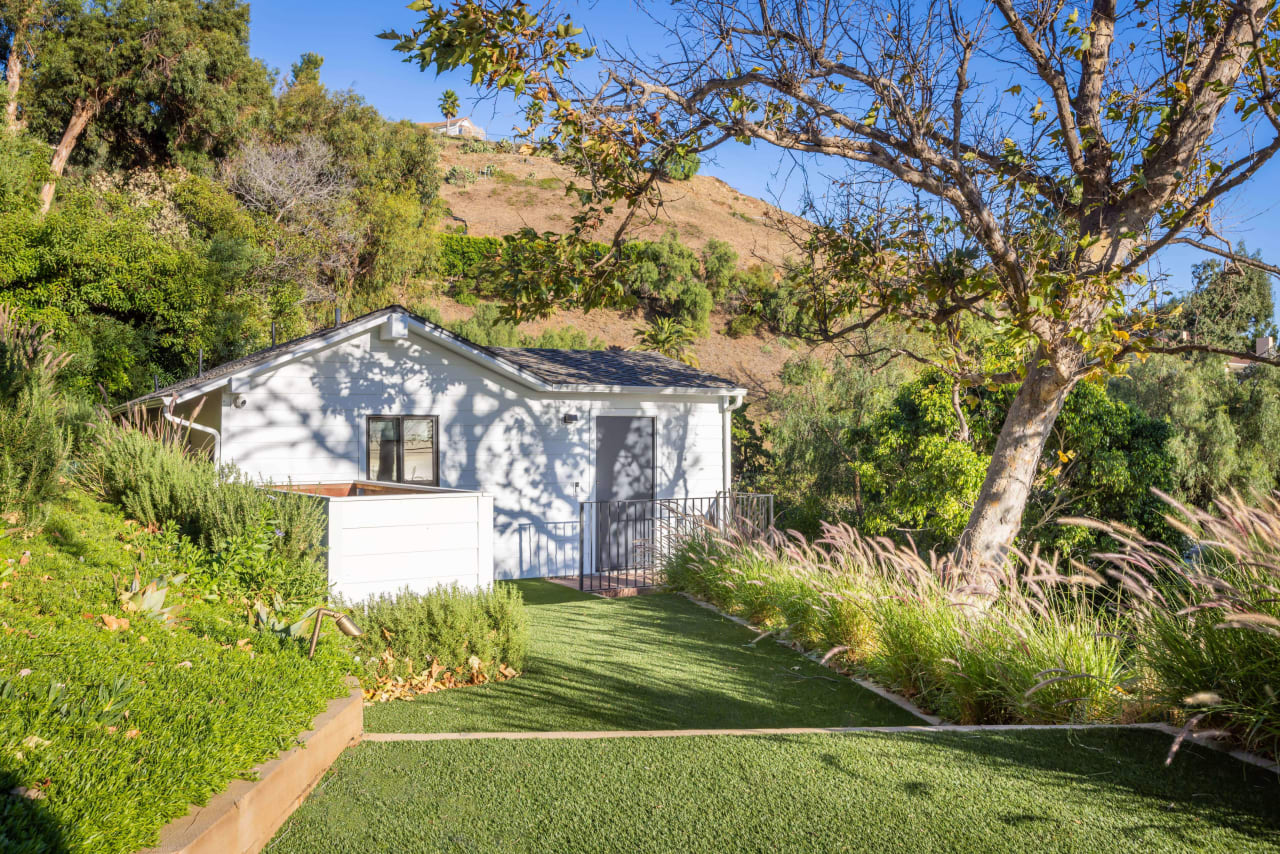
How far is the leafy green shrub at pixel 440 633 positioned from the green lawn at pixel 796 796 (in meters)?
1.67

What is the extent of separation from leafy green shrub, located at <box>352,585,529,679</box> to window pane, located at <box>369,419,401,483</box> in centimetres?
583

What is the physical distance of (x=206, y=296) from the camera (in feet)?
69.6

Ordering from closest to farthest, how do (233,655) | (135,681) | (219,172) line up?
(135,681) < (233,655) < (219,172)

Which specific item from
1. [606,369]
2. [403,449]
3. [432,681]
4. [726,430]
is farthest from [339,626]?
[726,430]

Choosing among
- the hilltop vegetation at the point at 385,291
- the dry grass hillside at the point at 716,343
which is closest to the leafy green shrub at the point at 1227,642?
the hilltop vegetation at the point at 385,291

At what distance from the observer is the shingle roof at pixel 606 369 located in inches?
544

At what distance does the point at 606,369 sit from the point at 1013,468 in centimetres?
834

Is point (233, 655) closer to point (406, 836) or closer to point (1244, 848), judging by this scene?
point (406, 836)

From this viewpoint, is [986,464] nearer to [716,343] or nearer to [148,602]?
[148,602]

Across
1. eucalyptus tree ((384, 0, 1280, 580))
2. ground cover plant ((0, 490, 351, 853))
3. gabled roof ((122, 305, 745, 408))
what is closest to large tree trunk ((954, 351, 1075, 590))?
eucalyptus tree ((384, 0, 1280, 580))

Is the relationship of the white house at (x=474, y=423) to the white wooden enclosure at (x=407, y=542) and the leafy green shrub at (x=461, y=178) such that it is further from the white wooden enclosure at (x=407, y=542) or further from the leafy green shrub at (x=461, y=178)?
the leafy green shrub at (x=461, y=178)

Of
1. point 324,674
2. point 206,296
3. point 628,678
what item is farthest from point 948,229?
point 206,296

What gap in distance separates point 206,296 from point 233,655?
19.0 m

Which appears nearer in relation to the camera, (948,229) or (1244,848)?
(1244,848)
